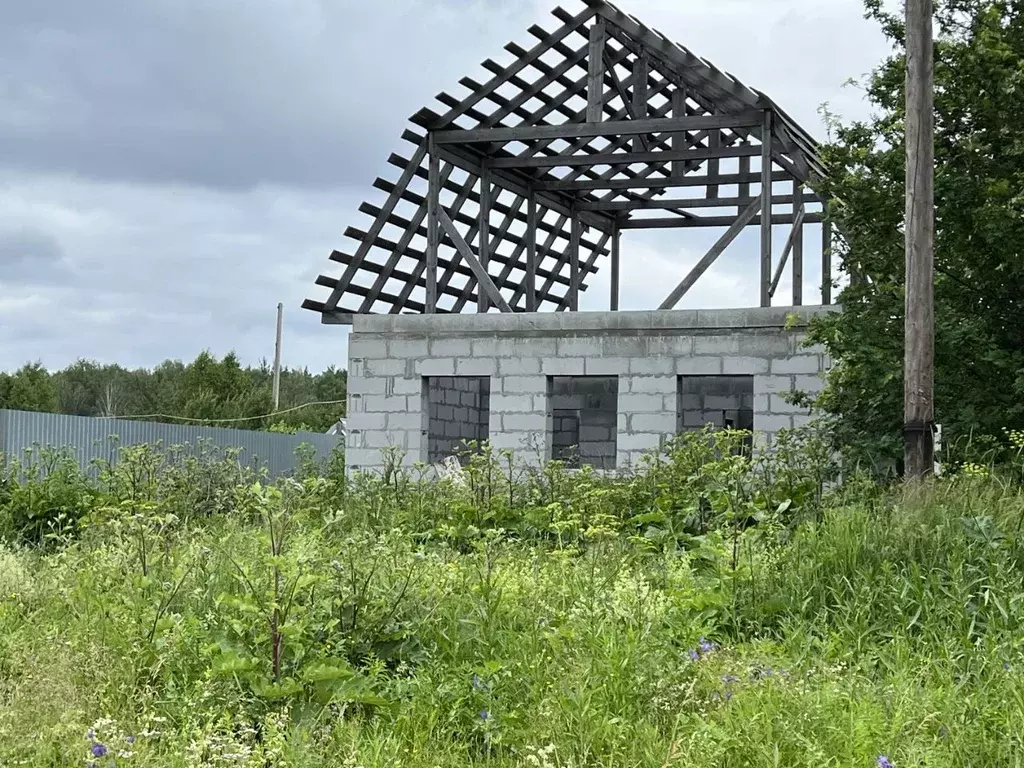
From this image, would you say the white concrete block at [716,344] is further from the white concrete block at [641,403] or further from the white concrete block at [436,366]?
the white concrete block at [436,366]

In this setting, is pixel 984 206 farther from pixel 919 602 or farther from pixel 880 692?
pixel 880 692

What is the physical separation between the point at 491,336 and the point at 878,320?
18.8ft

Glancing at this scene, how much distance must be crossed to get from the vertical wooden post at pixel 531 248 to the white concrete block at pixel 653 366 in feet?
15.0

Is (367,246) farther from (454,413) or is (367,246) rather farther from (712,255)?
(712,255)

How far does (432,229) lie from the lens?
17.4 m

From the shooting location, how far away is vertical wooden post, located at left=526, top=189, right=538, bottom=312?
20141mm

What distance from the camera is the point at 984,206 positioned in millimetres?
12055

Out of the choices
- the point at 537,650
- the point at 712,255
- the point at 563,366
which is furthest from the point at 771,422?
the point at 537,650

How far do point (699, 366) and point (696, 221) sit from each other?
643cm

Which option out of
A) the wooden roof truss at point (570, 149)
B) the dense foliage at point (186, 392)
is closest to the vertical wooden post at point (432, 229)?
the wooden roof truss at point (570, 149)

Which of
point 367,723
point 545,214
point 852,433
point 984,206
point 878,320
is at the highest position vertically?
point 545,214

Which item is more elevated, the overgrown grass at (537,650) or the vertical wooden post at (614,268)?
the vertical wooden post at (614,268)

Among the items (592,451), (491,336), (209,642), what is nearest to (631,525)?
(209,642)

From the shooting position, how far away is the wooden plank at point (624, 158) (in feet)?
60.4
